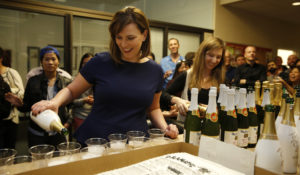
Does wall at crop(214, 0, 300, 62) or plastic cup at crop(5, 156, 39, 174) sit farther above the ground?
wall at crop(214, 0, 300, 62)

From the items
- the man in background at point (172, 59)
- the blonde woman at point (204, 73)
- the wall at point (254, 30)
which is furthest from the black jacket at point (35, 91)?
the wall at point (254, 30)

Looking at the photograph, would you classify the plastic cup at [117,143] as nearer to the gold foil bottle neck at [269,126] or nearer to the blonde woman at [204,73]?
the gold foil bottle neck at [269,126]

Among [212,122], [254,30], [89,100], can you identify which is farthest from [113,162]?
[254,30]

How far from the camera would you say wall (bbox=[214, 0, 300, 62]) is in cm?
564

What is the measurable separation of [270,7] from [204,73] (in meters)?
4.86

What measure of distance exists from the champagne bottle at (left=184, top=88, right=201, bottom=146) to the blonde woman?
0.72 m

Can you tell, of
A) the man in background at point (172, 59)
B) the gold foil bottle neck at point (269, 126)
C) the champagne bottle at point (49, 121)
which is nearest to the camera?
the gold foil bottle neck at point (269, 126)

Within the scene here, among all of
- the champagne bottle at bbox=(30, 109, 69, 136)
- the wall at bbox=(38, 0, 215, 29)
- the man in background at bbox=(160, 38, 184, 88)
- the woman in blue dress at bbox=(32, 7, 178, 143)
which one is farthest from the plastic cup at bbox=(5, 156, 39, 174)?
the wall at bbox=(38, 0, 215, 29)

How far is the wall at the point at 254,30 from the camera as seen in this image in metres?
5.64

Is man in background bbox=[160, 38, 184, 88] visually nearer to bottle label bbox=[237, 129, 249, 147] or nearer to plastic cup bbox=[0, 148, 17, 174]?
bottle label bbox=[237, 129, 249, 147]

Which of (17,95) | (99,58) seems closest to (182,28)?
(17,95)

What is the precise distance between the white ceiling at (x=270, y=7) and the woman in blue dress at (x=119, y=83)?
4672 millimetres

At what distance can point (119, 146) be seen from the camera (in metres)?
0.90

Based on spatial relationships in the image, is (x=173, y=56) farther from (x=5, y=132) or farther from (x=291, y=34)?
(x=291, y=34)
